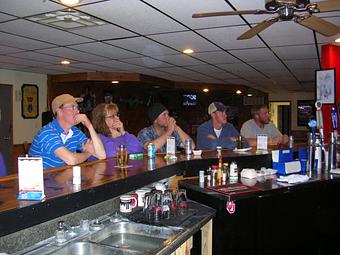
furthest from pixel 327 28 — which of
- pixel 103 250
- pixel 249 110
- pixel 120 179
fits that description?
pixel 249 110

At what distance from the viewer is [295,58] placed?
559cm

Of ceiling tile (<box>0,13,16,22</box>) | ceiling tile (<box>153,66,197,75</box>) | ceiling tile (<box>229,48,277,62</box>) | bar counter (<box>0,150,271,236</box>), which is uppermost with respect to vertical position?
ceiling tile (<box>153,66,197,75</box>)

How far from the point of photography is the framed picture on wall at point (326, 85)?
466 cm

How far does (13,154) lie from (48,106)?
134cm

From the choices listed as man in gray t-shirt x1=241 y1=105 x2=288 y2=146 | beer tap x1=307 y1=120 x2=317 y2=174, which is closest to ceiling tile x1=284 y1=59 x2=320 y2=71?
man in gray t-shirt x1=241 y1=105 x2=288 y2=146

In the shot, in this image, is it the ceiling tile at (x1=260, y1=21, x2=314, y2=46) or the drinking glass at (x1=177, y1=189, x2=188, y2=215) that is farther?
the ceiling tile at (x1=260, y1=21, x2=314, y2=46)

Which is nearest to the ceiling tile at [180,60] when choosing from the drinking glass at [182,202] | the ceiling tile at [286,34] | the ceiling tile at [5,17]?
the ceiling tile at [286,34]

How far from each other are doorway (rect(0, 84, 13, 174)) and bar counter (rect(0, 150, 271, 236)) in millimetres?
5253

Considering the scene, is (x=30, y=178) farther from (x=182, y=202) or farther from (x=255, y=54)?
(x=255, y=54)

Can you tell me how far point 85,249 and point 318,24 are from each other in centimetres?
227

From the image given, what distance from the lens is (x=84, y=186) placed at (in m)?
1.75

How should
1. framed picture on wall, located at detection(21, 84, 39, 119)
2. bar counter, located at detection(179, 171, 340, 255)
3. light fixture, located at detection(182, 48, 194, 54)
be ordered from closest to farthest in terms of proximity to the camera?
bar counter, located at detection(179, 171, 340, 255), light fixture, located at detection(182, 48, 194, 54), framed picture on wall, located at detection(21, 84, 39, 119)

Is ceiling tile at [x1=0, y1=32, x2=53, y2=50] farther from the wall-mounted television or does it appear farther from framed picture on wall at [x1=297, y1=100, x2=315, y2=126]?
framed picture on wall at [x1=297, y1=100, x2=315, y2=126]

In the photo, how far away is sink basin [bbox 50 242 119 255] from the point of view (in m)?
1.73
